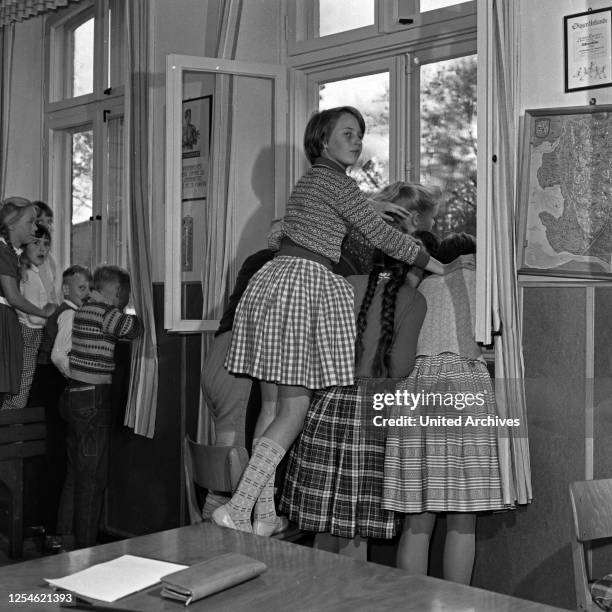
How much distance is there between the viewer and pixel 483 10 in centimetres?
296

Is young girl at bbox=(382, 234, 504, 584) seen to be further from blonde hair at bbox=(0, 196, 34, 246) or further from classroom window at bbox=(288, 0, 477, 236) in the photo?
blonde hair at bbox=(0, 196, 34, 246)

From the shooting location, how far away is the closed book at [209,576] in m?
1.44

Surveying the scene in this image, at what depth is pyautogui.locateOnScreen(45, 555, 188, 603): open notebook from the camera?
1.48 meters

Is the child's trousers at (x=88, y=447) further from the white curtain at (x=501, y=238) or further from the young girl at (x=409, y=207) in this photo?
the white curtain at (x=501, y=238)

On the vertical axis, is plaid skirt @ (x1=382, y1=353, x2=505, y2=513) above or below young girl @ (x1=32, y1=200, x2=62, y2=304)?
below

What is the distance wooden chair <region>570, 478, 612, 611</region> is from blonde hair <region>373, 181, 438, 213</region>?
1.42 metres

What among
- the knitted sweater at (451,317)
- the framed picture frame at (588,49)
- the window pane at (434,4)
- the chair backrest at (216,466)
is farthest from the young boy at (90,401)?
the framed picture frame at (588,49)

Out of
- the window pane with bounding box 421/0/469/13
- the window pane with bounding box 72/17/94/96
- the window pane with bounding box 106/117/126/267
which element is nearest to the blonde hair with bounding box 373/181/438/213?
the window pane with bounding box 421/0/469/13

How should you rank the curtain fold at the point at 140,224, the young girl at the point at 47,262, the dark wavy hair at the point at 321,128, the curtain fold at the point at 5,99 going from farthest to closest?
1. the curtain fold at the point at 5,99
2. the young girl at the point at 47,262
3. the curtain fold at the point at 140,224
4. the dark wavy hair at the point at 321,128

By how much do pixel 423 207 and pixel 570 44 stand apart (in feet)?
2.47

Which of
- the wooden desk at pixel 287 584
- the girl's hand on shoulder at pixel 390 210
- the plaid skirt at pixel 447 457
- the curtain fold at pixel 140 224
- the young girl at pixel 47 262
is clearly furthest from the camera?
the young girl at pixel 47 262

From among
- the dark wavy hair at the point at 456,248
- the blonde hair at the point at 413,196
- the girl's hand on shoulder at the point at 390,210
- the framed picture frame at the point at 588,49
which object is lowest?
the dark wavy hair at the point at 456,248

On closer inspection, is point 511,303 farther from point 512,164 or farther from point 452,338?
point 512,164

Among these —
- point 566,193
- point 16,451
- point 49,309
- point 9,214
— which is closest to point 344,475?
point 566,193
